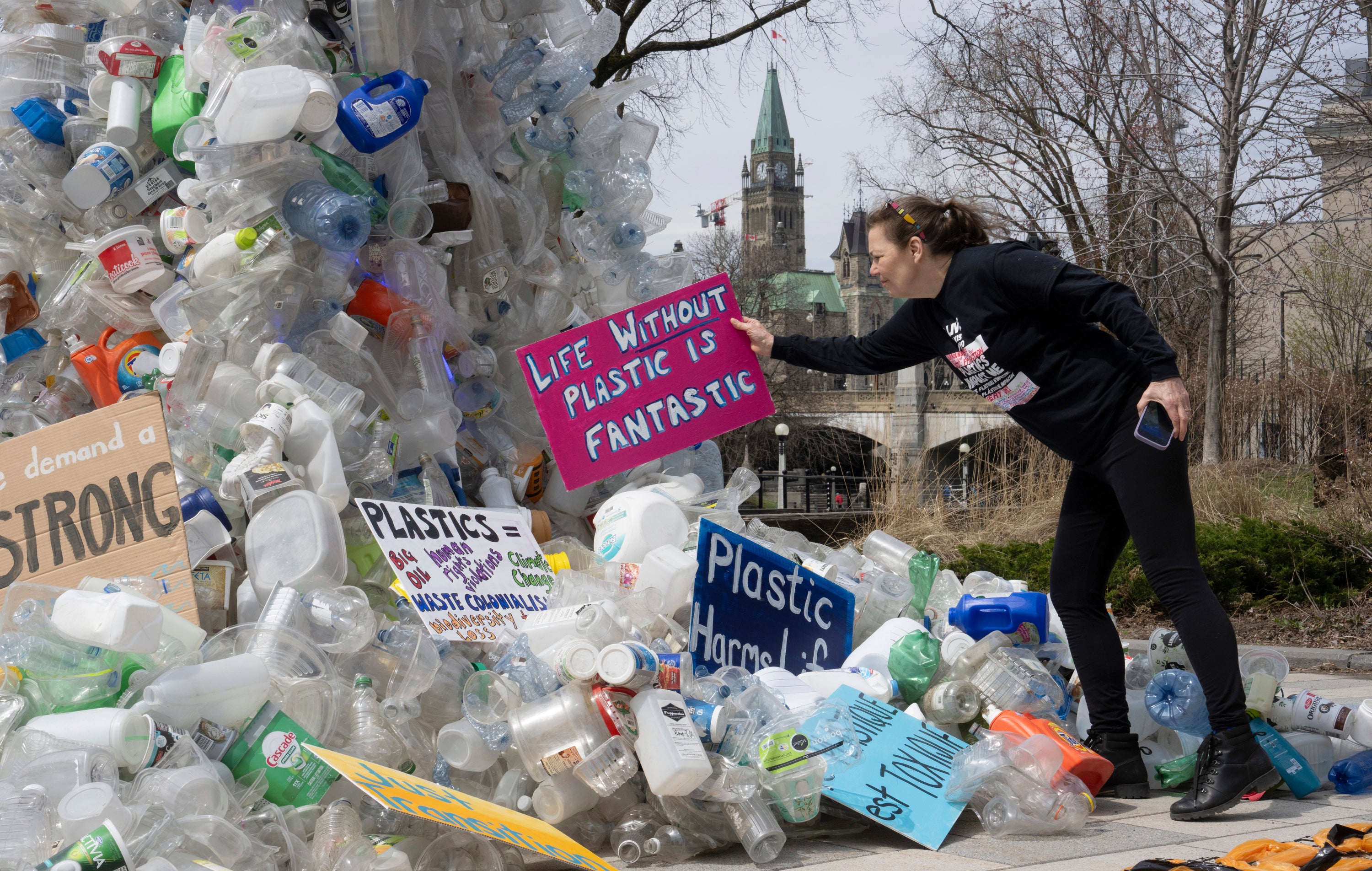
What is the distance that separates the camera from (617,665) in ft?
8.64

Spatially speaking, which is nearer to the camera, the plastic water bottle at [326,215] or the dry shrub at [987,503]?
the plastic water bottle at [326,215]

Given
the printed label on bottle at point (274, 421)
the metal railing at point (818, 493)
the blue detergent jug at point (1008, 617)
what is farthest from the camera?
the metal railing at point (818, 493)

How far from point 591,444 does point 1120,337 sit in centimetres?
182

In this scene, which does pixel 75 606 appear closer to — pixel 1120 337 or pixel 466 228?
pixel 466 228

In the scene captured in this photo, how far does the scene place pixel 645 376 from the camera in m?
4.01

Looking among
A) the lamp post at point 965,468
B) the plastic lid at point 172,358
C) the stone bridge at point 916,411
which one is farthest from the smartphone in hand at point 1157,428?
the stone bridge at point 916,411

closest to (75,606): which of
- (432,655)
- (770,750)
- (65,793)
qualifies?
(65,793)

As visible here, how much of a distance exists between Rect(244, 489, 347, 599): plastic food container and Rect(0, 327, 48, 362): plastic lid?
1747 mm

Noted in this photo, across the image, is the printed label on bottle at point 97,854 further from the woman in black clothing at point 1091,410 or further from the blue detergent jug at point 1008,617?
the blue detergent jug at point 1008,617

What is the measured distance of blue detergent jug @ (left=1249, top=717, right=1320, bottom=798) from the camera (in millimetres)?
3156

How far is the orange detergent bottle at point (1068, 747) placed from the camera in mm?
2990

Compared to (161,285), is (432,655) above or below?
below

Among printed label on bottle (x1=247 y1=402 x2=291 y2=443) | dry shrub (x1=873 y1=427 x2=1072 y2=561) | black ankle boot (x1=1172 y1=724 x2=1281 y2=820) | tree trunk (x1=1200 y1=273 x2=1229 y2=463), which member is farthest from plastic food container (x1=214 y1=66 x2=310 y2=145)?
tree trunk (x1=1200 y1=273 x2=1229 y2=463)

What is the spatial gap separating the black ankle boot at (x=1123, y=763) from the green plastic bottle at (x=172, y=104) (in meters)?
3.52
